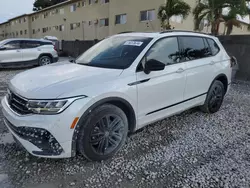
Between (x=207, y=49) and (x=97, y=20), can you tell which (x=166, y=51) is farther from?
(x=97, y=20)

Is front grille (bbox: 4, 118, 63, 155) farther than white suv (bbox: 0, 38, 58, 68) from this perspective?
No

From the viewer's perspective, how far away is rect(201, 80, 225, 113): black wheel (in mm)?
4188

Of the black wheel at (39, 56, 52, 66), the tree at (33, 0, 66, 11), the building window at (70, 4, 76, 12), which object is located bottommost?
the black wheel at (39, 56, 52, 66)

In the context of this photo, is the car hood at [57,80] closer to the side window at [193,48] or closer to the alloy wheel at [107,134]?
the alloy wheel at [107,134]

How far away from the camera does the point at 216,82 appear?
427 cm

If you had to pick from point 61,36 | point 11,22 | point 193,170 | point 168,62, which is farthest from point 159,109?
point 11,22

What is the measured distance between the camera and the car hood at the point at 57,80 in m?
2.28

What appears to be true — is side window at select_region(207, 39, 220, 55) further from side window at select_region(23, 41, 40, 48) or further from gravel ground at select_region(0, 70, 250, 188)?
side window at select_region(23, 41, 40, 48)

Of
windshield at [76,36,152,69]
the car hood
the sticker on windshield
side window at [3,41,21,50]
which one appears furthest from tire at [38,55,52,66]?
the sticker on windshield

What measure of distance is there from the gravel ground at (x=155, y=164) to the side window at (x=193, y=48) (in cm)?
133

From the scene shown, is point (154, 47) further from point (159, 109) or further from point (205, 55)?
point (205, 55)

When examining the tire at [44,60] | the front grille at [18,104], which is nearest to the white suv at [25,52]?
the tire at [44,60]

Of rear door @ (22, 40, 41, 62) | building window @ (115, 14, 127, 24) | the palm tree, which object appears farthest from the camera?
building window @ (115, 14, 127, 24)

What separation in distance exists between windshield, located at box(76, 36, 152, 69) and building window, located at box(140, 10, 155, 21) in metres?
14.1
